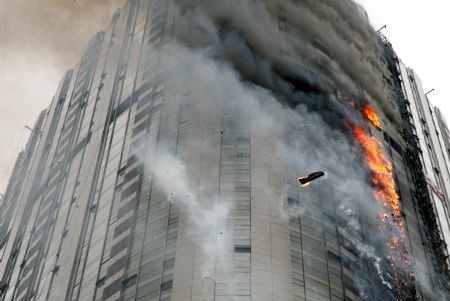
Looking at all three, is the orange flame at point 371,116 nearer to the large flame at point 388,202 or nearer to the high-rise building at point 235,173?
the high-rise building at point 235,173

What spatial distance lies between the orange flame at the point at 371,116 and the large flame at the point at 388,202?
4272 mm

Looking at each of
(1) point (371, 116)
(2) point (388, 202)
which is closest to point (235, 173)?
(2) point (388, 202)

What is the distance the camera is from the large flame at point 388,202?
348 feet

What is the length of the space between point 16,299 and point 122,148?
114ft

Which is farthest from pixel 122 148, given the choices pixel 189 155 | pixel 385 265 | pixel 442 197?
pixel 442 197

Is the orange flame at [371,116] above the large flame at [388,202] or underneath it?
above

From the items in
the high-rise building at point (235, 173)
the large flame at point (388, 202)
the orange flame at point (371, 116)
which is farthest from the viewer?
the orange flame at point (371, 116)

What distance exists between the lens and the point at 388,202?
374 ft

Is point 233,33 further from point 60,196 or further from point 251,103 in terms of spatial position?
point 60,196

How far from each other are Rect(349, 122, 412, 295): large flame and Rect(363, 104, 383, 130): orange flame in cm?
427

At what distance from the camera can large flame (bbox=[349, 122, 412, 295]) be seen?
348ft

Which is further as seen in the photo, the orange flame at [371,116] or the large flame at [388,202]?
the orange flame at [371,116]

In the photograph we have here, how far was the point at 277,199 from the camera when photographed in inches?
3706

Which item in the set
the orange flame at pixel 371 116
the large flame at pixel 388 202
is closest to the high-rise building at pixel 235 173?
the large flame at pixel 388 202
